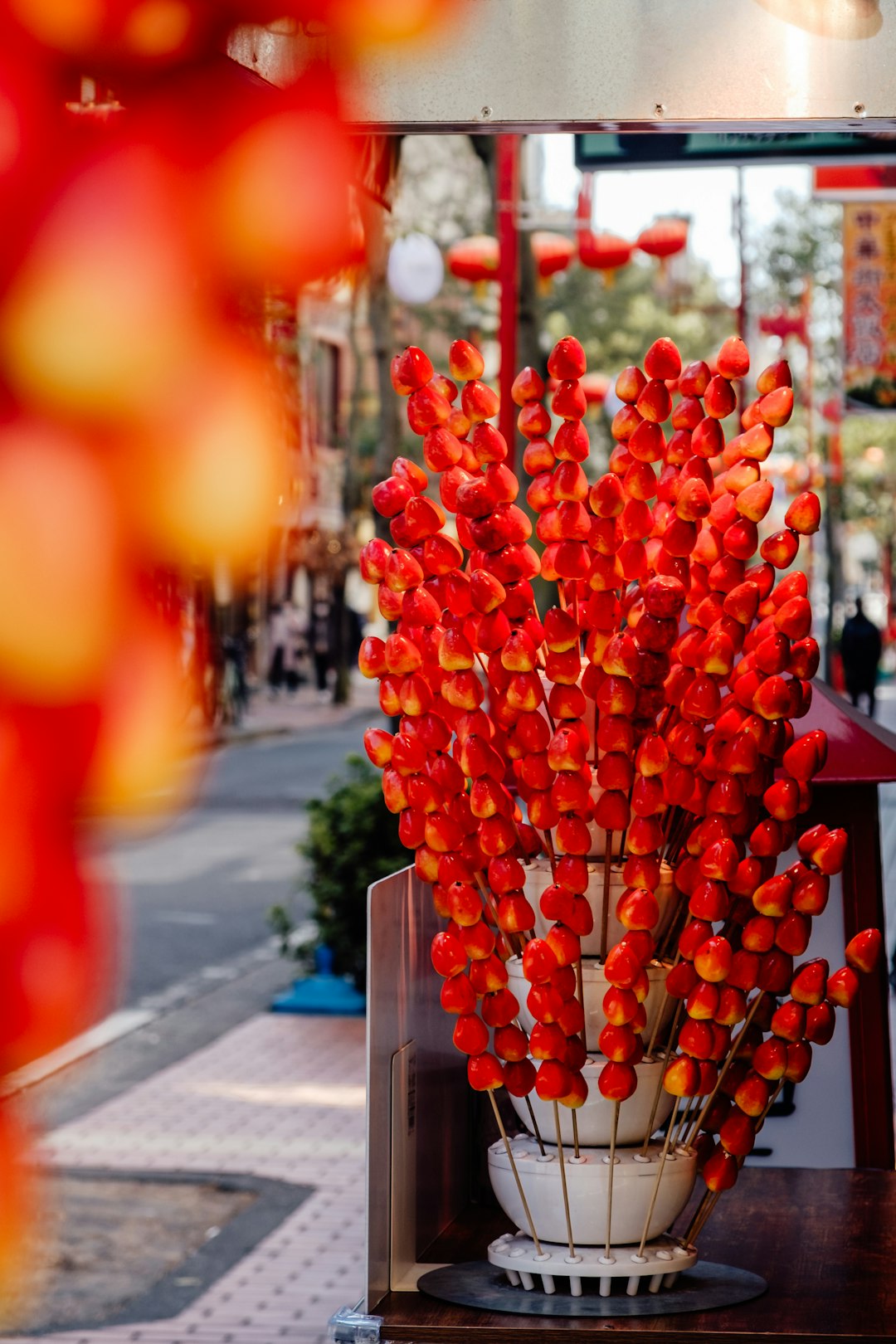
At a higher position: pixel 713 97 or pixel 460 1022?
pixel 713 97

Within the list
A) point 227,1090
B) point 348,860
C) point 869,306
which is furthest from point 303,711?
point 227,1090

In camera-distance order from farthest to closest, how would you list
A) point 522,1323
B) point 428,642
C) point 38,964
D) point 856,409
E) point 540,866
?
point 856,409
point 540,866
point 522,1323
point 428,642
point 38,964

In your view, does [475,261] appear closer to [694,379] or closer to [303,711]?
[694,379]

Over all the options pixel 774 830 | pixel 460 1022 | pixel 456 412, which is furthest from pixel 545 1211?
pixel 456 412

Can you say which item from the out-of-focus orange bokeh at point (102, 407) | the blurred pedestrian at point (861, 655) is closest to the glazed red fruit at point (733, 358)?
the out-of-focus orange bokeh at point (102, 407)

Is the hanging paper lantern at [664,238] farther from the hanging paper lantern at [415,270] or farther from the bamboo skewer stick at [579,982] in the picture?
the bamboo skewer stick at [579,982]

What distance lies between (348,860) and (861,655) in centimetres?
616

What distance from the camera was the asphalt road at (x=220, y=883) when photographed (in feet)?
34.0

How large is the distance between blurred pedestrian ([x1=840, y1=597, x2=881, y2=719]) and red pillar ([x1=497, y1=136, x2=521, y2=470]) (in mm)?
5943

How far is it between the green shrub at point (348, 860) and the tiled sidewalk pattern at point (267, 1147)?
48 centimetres

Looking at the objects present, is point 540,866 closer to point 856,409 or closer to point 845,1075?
point 845,1075

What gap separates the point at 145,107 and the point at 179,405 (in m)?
0.07

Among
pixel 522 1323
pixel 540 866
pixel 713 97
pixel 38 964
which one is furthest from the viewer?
pixel 540 866

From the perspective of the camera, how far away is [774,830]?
1.90m
